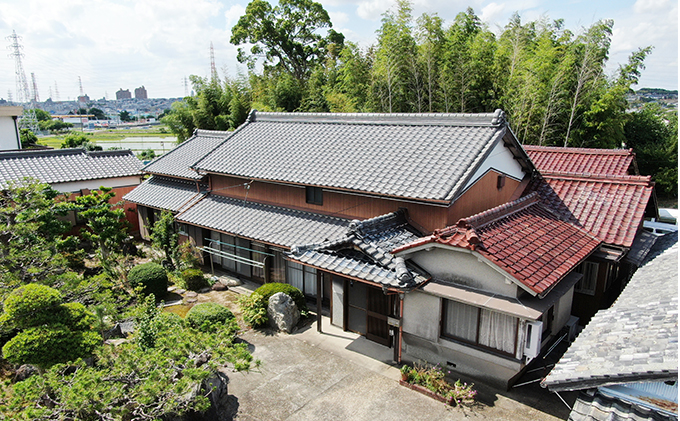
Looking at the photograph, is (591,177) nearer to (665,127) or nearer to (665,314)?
(665,314)

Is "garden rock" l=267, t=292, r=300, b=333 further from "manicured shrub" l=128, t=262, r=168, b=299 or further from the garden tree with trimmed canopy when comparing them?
the garden tree with trimmed canopy

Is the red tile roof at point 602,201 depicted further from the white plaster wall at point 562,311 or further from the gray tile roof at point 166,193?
the gray tile roof at point 166,193

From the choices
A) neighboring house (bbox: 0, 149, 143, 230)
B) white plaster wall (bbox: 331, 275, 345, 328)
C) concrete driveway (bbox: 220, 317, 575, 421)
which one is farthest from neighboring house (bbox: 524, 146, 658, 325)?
neighboring house (bbox: 0, 149, 143, 230)

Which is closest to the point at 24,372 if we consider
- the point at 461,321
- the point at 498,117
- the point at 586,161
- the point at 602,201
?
the point at 461,321

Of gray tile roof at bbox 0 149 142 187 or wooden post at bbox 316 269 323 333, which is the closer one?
wooden post at bbox 316 269 323 333

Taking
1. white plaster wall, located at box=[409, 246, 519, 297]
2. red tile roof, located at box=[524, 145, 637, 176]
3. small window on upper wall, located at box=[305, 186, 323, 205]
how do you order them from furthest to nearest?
red tile roof, located at box=[524, 145, 637, 176]
small window on upper wall, located at box=[305, 186, 323, 205]
white plaster wall, located at box=[409, 246, 519, 297]

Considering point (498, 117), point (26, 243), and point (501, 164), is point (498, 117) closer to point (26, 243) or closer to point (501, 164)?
point (501, 164)

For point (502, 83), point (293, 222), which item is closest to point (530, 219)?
point (293, 222)
